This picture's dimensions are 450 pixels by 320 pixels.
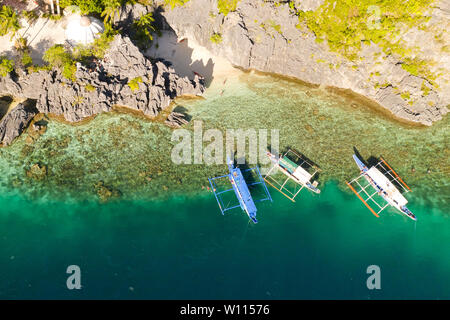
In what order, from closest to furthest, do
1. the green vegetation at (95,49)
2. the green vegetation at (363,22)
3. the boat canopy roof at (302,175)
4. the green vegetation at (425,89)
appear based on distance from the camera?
the boat canopy roof at (302,175) → the green vegetation at (363,22) → the green vegetation at (425,89) → the green vegetation at (95,49)

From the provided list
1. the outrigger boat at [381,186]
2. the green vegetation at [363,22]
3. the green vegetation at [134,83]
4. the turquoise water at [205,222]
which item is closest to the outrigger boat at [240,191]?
the turquoise water at [205,222]

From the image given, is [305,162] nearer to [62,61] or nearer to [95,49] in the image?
[95,49]

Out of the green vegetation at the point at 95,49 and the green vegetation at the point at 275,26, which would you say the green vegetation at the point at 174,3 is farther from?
the green vegetation at the point at 275,26

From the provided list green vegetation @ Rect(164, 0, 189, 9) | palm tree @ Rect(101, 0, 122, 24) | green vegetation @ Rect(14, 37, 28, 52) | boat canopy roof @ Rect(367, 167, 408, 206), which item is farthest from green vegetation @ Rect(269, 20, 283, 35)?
green vegetation @ Rect(14, 37, 28, 52)

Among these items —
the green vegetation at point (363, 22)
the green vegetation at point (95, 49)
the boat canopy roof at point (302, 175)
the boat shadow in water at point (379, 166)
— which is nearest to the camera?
the boat canopy roof at point (302, 175)

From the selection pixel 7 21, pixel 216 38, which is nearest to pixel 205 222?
pixel 216 38

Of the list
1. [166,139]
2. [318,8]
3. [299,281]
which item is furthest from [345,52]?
[299,281]
